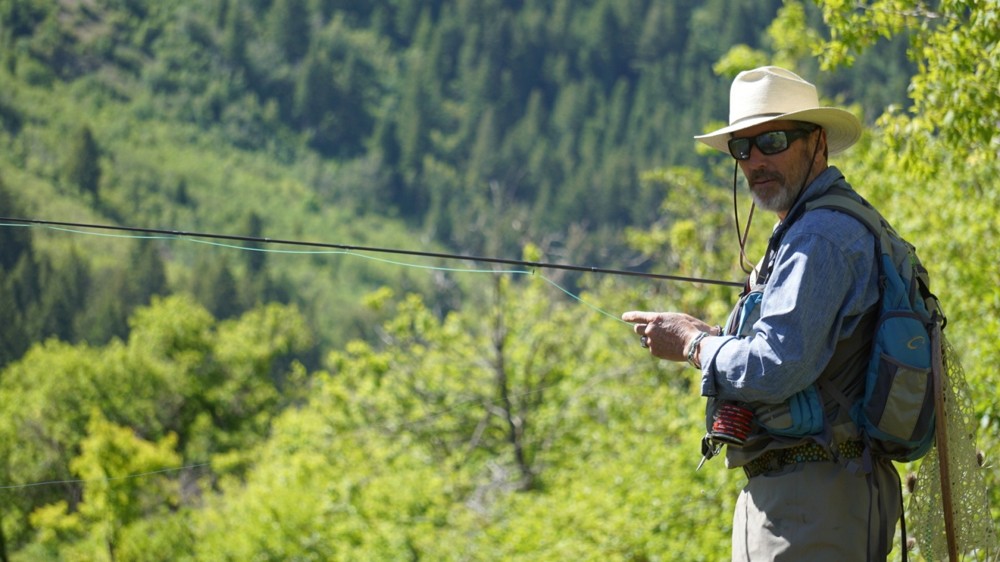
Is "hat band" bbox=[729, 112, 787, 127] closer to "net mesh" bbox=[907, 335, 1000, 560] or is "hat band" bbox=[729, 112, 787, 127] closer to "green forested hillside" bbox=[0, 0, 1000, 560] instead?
"net mesh" bbox=[907, 335, 1000, 560]

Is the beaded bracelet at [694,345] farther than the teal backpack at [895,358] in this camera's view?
Yes

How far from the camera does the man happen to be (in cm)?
384

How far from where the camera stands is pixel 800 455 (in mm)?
4027

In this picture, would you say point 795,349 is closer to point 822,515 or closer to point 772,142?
point 822,515

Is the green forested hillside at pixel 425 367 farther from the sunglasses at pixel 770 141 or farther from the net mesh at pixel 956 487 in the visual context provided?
the sunglasses at pixel 770 141

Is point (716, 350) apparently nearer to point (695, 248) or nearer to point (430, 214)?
point (695, 248)

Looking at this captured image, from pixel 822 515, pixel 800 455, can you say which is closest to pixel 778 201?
pixel 800 455

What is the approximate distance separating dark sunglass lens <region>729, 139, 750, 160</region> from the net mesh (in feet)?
2.53

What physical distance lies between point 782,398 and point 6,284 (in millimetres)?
38906

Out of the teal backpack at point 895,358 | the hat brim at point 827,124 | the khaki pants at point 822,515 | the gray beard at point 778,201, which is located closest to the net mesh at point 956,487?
the teal backpack at point 895,358

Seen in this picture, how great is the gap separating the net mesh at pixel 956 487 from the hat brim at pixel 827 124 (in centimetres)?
68

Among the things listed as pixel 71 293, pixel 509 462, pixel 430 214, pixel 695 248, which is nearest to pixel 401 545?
pixel 509 462

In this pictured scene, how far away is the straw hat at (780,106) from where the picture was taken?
13.9 ft

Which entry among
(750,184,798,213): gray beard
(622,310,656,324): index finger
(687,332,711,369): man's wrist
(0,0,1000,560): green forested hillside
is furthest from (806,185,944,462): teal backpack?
(0,0,1000,560): green forested hillside
